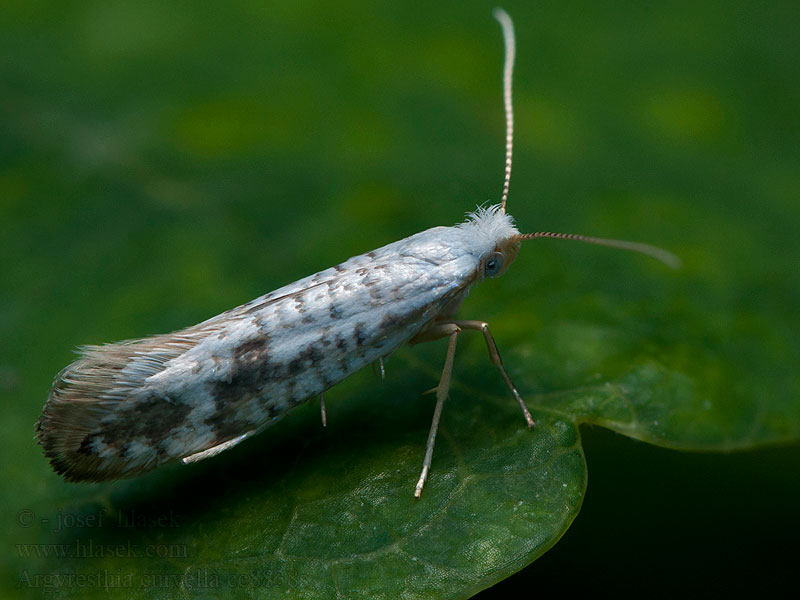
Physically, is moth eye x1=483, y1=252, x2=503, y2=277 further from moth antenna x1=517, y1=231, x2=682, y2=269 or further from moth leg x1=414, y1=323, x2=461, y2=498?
moth leg x1=414, y1=323, x2=461, y2=498

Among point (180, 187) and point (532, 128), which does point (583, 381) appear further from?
point (180, 187)

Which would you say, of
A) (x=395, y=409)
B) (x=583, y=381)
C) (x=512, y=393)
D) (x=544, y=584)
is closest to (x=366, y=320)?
(x=395, y=409)

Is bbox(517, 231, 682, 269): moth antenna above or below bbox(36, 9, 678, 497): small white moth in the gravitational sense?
below

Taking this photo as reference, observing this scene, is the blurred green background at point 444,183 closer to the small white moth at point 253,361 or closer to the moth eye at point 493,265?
the moth eye at point 493,265

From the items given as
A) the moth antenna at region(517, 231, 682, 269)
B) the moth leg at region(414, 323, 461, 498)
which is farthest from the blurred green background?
the moth leg at region(414, 323, 461, 498)

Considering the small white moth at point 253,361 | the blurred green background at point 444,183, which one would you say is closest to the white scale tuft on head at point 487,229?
the small white moth at point 253,361

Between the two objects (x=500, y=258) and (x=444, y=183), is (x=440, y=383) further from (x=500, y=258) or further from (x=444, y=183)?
(x=444, y=183)
